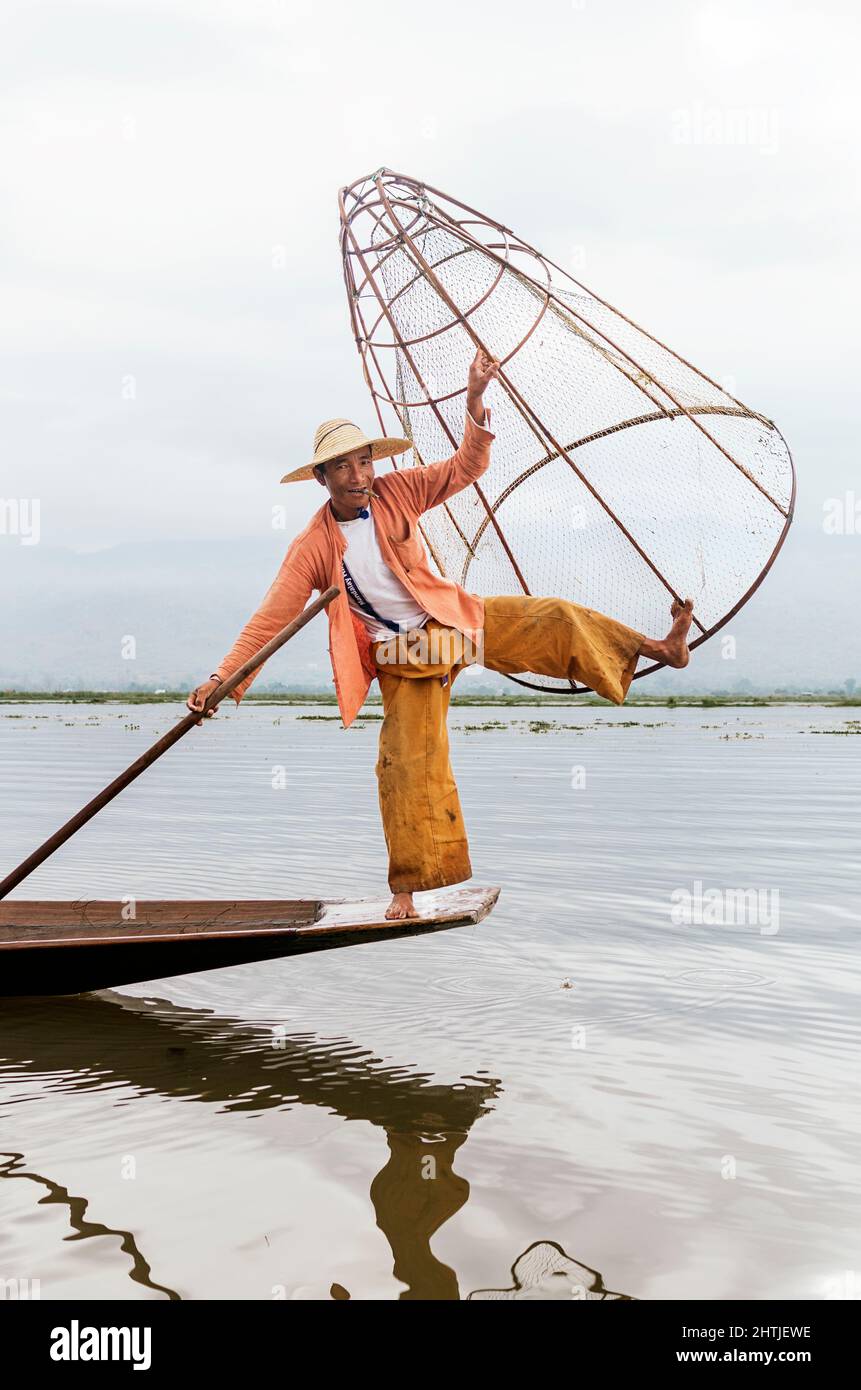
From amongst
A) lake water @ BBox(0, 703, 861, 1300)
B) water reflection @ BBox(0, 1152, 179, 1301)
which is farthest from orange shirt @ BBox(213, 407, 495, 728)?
water reflection @ BBox(0, 1152, 179, 1301)

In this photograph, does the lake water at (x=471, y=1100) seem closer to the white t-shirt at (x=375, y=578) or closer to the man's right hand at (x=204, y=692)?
the man's right hand at (x=204, y=692)

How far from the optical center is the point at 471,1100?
5.21 meters

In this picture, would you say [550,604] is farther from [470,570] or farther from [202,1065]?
[202,1065]

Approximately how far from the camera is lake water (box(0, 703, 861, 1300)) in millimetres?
3744

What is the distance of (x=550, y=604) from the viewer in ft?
17.9

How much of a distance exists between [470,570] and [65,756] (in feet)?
77.1

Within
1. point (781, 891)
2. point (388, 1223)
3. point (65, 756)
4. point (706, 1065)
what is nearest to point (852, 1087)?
point (706, 1065)

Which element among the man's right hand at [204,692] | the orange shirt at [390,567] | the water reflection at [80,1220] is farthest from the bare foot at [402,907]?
the water reflection at [80,1220]

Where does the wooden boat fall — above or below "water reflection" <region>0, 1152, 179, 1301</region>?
above

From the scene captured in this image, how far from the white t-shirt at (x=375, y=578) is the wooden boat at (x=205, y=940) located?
1390 mm

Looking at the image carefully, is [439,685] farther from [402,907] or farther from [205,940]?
[205,940]

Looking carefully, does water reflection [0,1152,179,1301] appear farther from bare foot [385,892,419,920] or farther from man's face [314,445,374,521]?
man's face [314,445,374,521]

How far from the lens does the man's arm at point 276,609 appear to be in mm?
5578

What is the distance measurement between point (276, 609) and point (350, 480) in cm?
74
